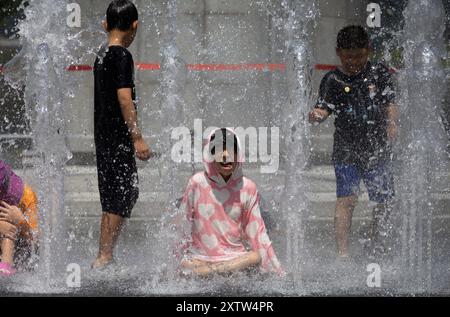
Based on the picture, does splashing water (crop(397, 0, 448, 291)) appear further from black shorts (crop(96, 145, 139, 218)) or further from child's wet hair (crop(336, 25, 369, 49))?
black shorts (crop(96, 145, 139, 218))

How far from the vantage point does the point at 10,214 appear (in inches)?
211

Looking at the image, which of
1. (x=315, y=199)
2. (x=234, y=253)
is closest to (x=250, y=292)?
(x=234, y=253)

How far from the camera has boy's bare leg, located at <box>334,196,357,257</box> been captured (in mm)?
5938

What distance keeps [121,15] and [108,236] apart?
1.05 meters

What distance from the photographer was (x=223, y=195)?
5270mm

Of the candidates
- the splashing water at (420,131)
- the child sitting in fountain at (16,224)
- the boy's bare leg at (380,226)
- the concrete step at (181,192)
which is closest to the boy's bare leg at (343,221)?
the boy's bare leg at (380,226)

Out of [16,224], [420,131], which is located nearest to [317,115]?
[420,131]

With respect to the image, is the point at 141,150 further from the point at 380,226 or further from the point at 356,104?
the point at 380,226

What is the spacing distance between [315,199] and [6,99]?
3.81 metres

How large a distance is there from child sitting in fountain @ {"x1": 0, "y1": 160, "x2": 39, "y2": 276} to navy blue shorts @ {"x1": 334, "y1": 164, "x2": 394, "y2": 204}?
159cm

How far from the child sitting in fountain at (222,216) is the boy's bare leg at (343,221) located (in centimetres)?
77

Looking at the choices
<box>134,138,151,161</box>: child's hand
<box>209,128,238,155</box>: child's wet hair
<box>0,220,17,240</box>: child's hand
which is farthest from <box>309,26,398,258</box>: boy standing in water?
<box>0,220,17,240</box>: child's hand
